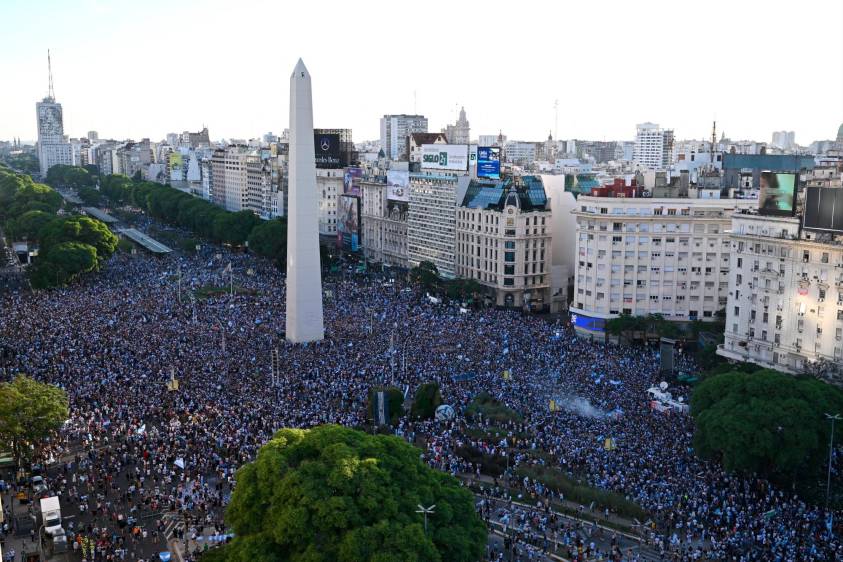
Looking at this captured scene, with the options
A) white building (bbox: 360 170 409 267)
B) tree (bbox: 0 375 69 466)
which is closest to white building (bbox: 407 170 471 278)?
white building (bbox: 360 170 409 267)

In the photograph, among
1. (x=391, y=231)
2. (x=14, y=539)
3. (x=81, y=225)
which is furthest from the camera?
(x=391, y=231)

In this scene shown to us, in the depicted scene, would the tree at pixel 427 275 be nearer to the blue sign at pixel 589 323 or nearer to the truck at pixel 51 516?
the blue sign at pixel 589 323

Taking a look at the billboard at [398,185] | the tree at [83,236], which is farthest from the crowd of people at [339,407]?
the billboard at [398,185]

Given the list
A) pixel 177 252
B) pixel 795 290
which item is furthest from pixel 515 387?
pixel 177 252

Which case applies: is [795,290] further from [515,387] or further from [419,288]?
[419,288]

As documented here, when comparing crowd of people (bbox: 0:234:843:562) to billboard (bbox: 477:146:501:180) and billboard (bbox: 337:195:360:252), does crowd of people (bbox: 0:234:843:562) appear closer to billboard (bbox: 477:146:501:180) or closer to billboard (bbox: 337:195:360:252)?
billboard (bbox: 477:146:501:180)

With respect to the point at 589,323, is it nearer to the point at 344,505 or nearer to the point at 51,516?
the point at 51,516

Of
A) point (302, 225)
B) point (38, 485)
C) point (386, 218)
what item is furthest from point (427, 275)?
point (38, 485)
